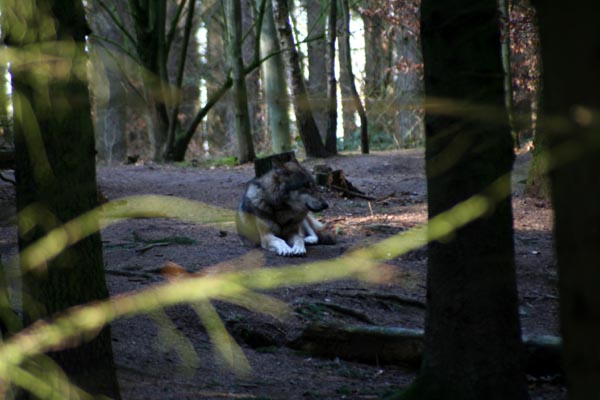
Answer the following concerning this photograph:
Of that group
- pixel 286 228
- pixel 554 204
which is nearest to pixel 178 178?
pixel 286 228

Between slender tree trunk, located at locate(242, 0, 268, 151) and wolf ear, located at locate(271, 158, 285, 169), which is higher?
slender tree trunk, located at locate(242, 0, 268, 151)

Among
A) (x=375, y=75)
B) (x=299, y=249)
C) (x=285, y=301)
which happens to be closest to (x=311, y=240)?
(x=299, y=249)

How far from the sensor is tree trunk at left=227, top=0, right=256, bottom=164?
19922 mm

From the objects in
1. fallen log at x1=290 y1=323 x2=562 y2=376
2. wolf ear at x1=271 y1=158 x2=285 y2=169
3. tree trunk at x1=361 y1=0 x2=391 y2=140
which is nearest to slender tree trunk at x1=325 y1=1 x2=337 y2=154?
tree trunk at x1=361 y1=0 x2=391 y2=140

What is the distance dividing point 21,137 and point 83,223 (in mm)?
541

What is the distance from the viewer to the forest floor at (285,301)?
5371 millimetres

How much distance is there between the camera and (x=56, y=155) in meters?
4.04

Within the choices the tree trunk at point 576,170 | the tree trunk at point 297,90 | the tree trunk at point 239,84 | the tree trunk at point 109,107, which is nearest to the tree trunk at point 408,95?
the tree trunk at point 297,90

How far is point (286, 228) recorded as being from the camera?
10.7 meters

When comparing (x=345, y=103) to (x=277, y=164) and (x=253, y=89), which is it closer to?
(x=253, y=89)

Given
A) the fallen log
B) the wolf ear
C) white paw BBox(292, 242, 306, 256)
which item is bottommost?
the fallen log

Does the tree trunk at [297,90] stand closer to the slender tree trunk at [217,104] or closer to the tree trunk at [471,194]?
the tree trunk at [471,194]

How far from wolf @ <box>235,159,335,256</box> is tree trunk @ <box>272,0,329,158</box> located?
8632 mm

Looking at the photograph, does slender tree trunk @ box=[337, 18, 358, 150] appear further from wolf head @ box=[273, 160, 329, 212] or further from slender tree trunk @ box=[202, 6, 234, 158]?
wolf head @ box=[273, 160, 329, 212]
